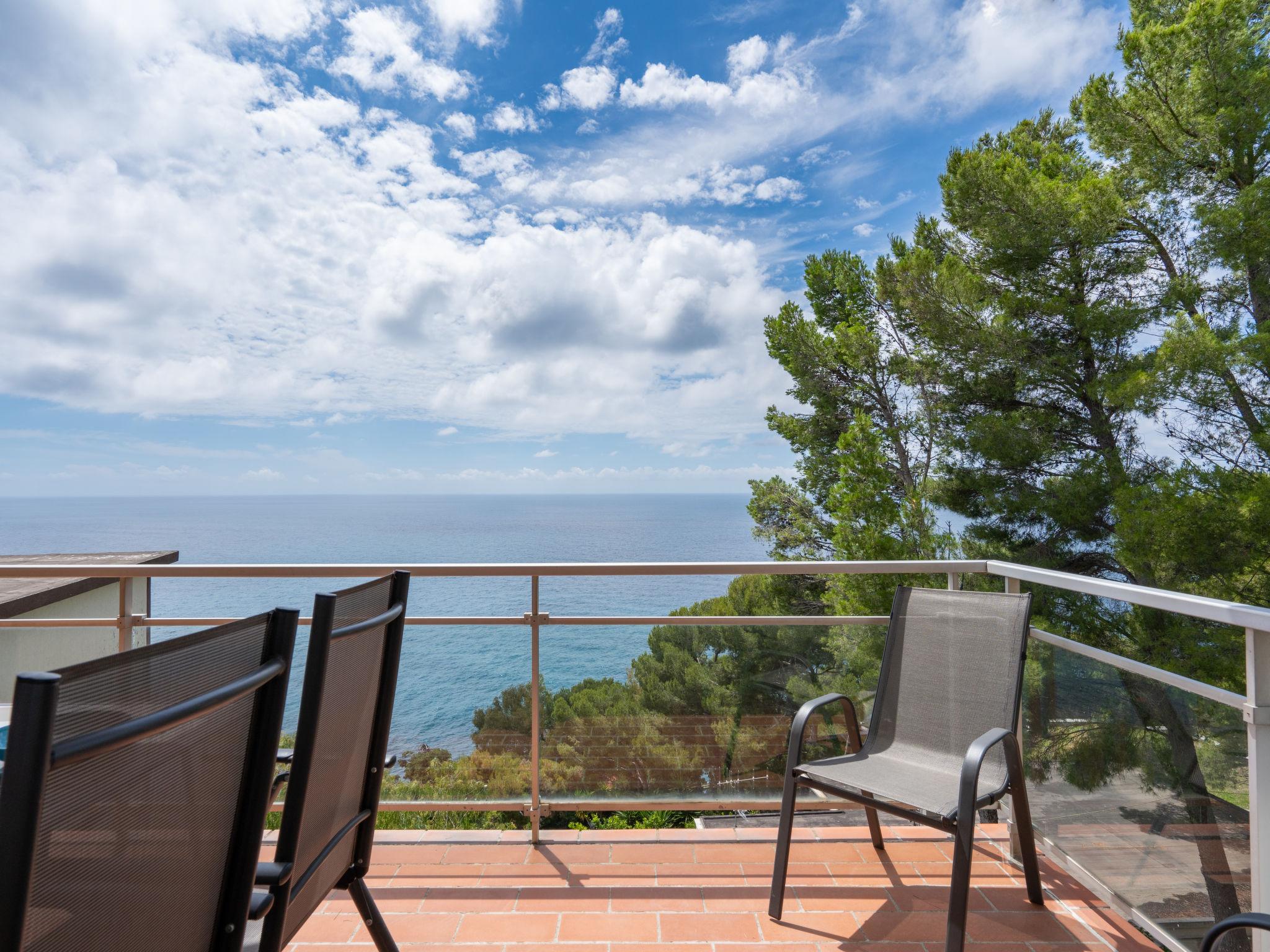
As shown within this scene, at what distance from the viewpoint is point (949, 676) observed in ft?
9.11

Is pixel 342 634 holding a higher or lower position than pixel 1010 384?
lower

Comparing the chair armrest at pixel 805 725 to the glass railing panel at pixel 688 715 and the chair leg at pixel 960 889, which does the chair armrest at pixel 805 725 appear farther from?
the chair leg at pixel 960 889

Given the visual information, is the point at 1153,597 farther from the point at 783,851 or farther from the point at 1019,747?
the point at 783,851

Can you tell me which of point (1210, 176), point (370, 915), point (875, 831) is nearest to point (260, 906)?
point (370, 915)

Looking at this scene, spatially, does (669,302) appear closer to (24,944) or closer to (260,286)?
(24,944)

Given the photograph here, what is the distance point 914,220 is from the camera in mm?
13305

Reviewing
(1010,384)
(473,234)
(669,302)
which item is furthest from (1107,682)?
(473,234)

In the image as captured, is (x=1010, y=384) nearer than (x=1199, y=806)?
No

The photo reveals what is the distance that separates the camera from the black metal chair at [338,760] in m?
1.18

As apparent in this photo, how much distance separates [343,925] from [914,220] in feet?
45.2

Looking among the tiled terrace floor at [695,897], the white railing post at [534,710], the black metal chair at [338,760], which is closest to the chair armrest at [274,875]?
the black metal chair at [338,760]

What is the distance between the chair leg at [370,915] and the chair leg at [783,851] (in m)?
1.22

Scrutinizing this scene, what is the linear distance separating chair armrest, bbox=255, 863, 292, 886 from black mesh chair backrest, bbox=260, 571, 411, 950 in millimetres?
12

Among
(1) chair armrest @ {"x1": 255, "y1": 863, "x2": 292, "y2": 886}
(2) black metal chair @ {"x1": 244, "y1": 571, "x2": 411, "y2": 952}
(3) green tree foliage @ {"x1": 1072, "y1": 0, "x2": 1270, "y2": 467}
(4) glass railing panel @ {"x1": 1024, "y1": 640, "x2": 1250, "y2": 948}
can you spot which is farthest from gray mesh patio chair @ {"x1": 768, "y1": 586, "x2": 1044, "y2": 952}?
(3) green tree foliage @ {"x1": 1072, "y1": 0, "x2": 1270, "y2": 467}
